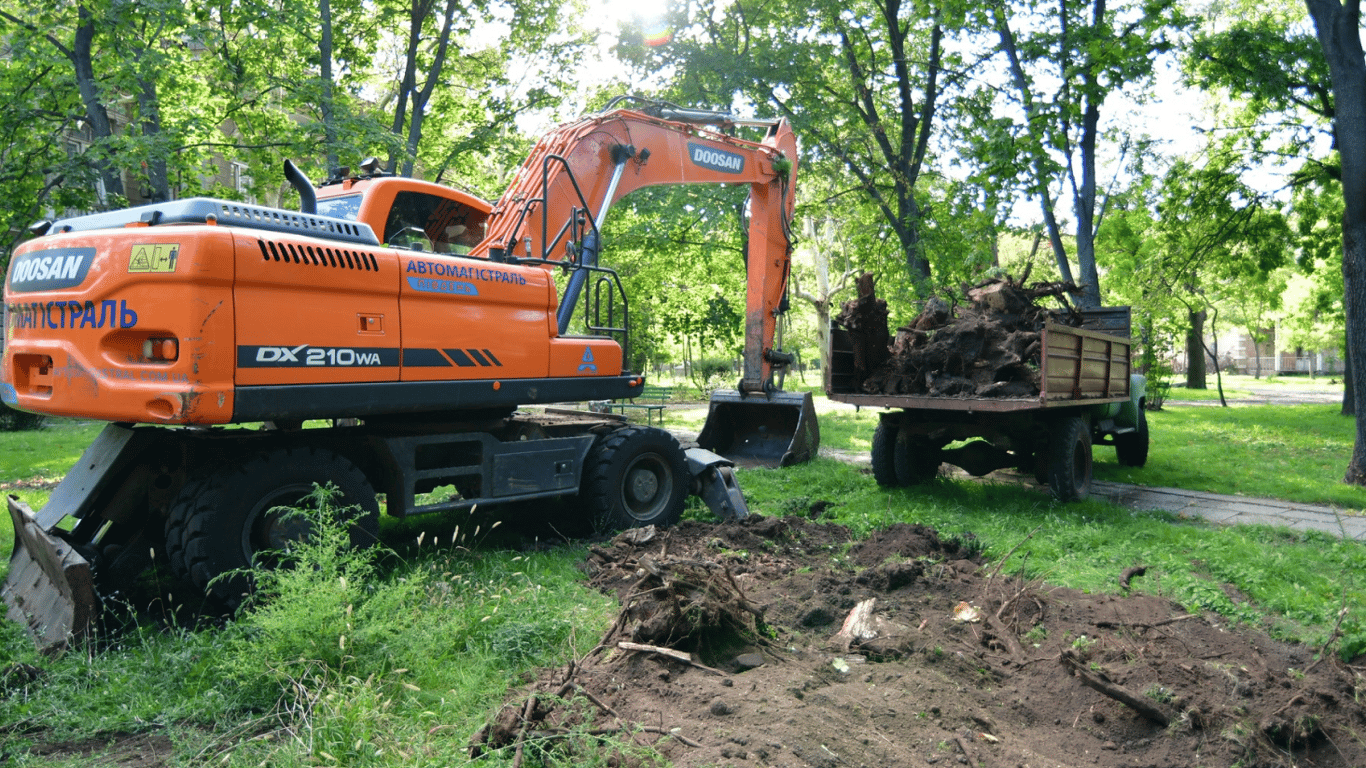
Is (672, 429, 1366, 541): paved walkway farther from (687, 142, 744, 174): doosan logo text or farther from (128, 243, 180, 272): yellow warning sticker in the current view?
(128, 243, 180, 272): yellow warning sticker

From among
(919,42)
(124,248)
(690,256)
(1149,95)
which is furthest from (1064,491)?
(690,256)

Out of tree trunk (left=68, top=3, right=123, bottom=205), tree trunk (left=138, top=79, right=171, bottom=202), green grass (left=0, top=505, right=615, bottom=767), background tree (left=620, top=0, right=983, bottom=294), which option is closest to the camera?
green grass (left=0, top=505, right=615, bottom=767)

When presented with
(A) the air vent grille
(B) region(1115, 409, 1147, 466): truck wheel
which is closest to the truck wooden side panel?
(B) region(1115, 409, 1147, 466): truck wheel

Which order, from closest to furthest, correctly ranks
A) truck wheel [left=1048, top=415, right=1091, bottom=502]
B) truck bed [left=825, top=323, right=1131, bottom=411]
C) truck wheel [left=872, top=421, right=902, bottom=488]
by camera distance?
1. truck bed [left=825, top=323, right=1131, bottom=411]
2. truck wheel [left=1048, top=415, right=1091, bottom=502]
3. truck wheel [left=872, top=421, right=902, bottom=488]

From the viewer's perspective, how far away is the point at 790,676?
12.6 ft

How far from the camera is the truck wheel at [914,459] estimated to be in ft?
29.6

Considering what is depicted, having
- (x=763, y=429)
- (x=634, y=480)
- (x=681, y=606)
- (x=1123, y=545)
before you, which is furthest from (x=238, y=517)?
(x=763, y=429)

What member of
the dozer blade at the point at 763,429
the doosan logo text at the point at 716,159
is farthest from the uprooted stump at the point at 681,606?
the dozer blade at the point at 763,429

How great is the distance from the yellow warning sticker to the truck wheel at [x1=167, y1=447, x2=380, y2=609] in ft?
3.74

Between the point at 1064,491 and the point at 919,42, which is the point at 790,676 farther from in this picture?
the point at 919,42

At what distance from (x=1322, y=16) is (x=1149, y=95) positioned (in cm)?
776

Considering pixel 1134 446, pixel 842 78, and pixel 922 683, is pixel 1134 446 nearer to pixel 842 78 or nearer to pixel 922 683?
pixel 922 683

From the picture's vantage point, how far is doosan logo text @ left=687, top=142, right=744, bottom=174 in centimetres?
935

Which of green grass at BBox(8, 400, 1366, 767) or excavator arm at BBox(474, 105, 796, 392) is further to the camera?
excavator arm at BBox(474, 105, 796, 392)
